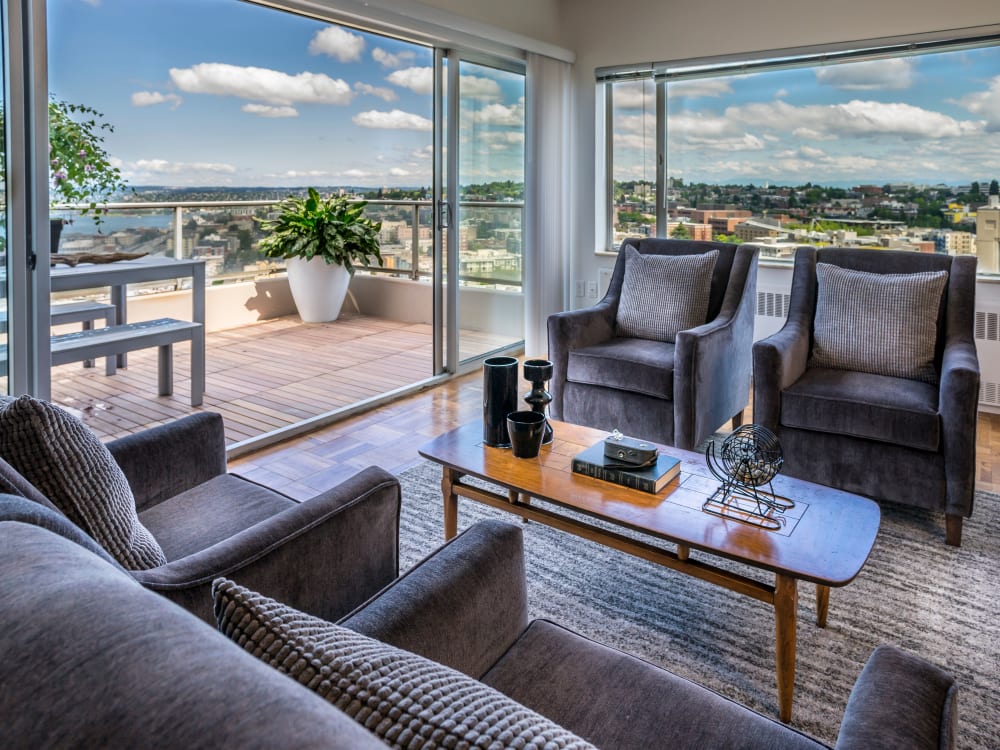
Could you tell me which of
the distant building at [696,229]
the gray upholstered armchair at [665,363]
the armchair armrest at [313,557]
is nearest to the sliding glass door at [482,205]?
the distant building at [696,229]

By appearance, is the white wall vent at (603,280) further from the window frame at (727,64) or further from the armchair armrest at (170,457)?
the armchair armrest at (170,457)

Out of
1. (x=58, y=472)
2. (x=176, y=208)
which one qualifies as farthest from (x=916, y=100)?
(x=176, y=208)

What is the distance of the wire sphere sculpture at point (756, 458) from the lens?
1947 millimetres

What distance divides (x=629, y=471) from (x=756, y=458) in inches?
13.8

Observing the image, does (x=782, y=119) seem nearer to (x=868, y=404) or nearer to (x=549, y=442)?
(x=868, y=404)

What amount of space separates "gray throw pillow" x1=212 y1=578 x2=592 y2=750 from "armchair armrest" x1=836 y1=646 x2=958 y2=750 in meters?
0.50

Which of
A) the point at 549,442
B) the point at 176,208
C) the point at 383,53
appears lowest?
the point at 549,442

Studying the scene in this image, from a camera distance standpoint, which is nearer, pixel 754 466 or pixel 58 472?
pixel 58 472

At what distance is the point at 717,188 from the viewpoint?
5043 mm

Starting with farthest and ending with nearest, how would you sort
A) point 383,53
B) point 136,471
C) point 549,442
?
point 383,53 → point 549,442 → point 136,471

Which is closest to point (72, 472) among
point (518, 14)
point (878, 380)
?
point (878, 380)

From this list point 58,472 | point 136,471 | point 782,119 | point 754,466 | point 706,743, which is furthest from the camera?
point 782,119

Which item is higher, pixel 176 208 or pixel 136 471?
pixel 176 208

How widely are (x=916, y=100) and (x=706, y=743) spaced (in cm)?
439
